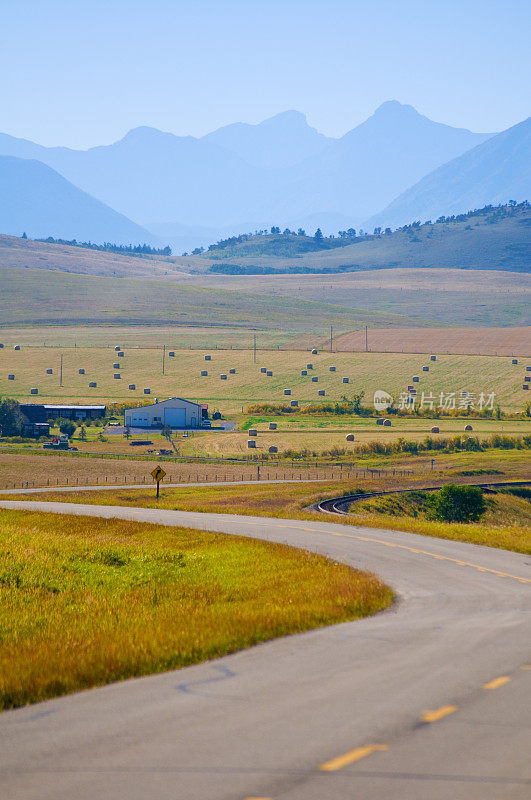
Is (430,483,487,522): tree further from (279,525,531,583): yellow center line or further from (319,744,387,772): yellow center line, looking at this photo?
(319,744,387,772): yellow center line

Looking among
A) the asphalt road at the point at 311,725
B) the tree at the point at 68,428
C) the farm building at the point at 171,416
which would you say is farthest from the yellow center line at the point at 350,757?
the farm building at the point at 171,416

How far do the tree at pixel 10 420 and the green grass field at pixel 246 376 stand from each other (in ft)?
56.7

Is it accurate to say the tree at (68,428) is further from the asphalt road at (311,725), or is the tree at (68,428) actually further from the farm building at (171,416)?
the asphalt road at (311,725)

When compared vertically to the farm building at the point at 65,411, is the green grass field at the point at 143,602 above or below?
below

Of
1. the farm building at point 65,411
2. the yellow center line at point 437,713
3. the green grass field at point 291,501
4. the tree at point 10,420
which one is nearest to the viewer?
the yellow center line at point 437,713

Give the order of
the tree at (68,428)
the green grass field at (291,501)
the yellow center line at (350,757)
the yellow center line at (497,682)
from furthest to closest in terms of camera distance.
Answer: the tree at (68,428)
the green grass field at (291,501)
the yellow center line at (497,682)
the yellow center line at (350,757)

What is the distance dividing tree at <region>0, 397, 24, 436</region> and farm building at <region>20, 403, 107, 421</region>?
3450mm

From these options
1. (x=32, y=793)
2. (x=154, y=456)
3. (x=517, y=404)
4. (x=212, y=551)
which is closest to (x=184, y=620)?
(x=32, y=793)

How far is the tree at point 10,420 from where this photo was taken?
106000 mm

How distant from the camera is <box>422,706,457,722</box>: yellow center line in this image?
11788 millimetres

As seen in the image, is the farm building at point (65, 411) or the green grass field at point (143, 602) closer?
the green grass field at point (143, 602)

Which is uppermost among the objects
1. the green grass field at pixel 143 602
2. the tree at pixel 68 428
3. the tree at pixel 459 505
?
the tree at pixel 68 428

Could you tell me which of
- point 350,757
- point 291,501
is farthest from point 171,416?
point 350,757

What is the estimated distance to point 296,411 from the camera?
389 ft
